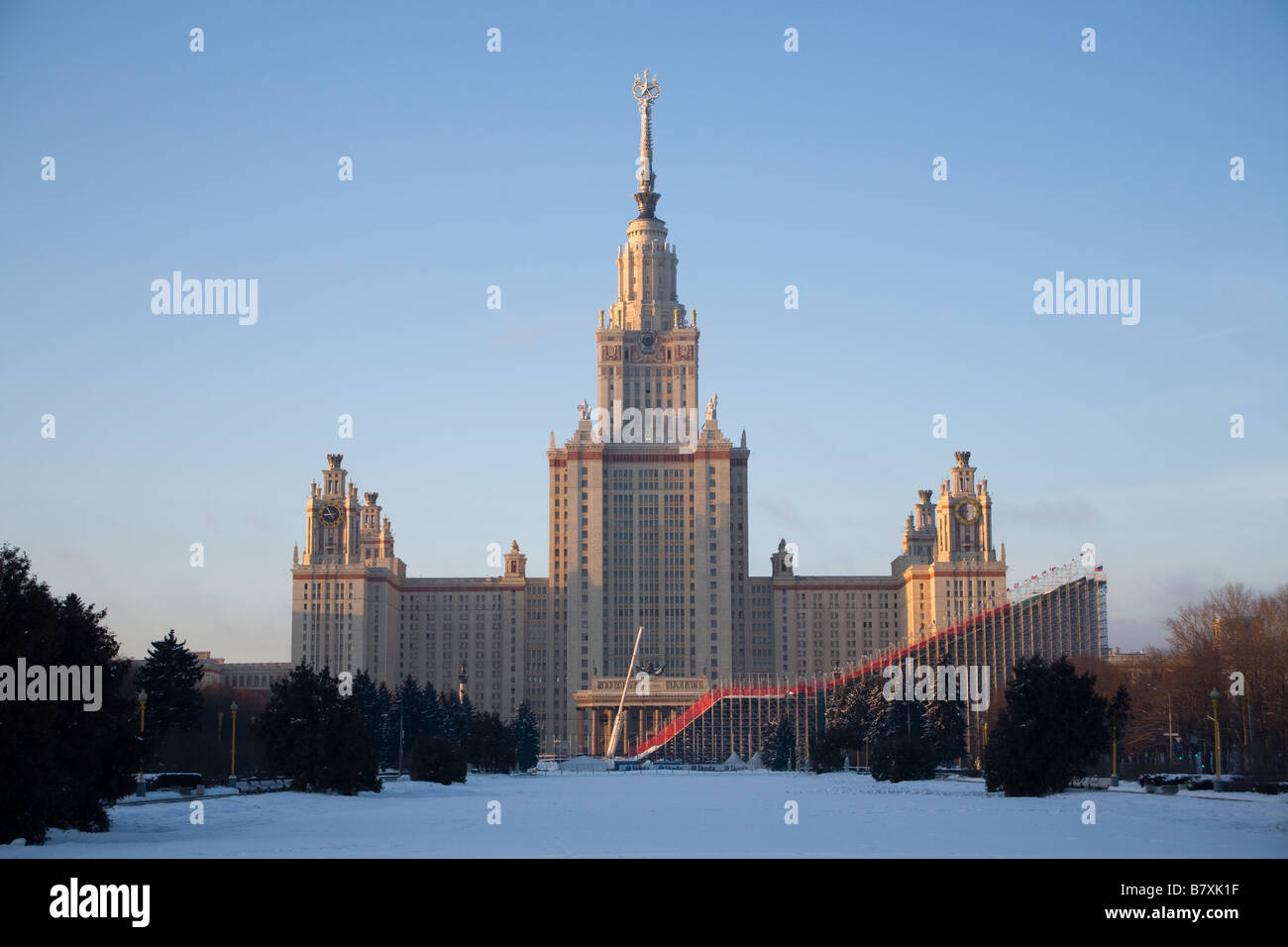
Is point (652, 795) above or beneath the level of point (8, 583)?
beneath

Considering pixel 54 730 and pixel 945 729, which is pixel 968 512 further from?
pixel 54 730

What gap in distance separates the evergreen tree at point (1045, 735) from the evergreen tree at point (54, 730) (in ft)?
120

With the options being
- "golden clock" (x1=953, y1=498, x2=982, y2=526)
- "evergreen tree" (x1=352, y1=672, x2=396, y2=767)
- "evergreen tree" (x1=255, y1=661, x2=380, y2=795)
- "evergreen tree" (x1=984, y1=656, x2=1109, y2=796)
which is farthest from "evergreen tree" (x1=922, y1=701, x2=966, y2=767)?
"golden clock" (x1=953, y1=498, x2=982, y2=526)

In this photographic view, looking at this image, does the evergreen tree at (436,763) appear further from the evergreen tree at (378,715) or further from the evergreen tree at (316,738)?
the evergreen tree at (378,715)

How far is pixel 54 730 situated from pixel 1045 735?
4111cm

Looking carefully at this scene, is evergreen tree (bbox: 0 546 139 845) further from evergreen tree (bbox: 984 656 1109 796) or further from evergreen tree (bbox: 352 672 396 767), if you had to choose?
evergreen tree (bbox: 352 672 396 767)

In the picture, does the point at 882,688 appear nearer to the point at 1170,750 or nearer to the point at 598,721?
the point at 1170,750

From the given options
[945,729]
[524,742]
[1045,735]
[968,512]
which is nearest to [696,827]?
[1045,735]

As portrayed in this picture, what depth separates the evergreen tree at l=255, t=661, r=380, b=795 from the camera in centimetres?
7138

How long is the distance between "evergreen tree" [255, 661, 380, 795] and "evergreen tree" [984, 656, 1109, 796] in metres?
29.7

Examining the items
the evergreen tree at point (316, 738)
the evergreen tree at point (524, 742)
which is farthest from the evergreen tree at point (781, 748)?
the evergreen tree at point (316, 738)
